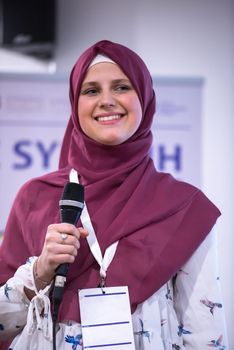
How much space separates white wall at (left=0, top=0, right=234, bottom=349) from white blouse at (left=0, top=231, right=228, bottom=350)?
2.00 meters

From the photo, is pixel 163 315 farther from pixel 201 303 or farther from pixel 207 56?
pixel 207 56

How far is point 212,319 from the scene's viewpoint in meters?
1.24

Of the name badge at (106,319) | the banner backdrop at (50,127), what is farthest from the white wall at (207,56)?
the name badge at (106,319)

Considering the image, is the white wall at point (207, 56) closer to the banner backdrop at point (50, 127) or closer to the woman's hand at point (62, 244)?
the banner backdrop at point (50, 127)

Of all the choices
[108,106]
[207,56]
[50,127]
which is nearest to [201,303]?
[108,106]

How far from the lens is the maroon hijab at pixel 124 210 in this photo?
1.23 metres

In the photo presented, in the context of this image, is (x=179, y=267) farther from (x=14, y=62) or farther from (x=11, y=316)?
(x=14, y=62)

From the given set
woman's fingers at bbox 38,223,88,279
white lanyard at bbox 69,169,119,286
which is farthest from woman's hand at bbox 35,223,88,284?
white lanyard at bbox 69,169,119,286

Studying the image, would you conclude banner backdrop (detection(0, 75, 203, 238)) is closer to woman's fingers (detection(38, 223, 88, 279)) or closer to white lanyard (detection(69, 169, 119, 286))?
white lanyard (detection(69, 169, 119, 286))

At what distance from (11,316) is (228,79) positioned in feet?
7.98

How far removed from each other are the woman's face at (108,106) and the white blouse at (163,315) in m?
0.35

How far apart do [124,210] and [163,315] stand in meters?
0.27

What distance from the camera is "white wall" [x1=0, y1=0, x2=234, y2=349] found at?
10.6 ft

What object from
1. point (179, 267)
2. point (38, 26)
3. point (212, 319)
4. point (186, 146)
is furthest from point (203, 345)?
point (38, 26)
